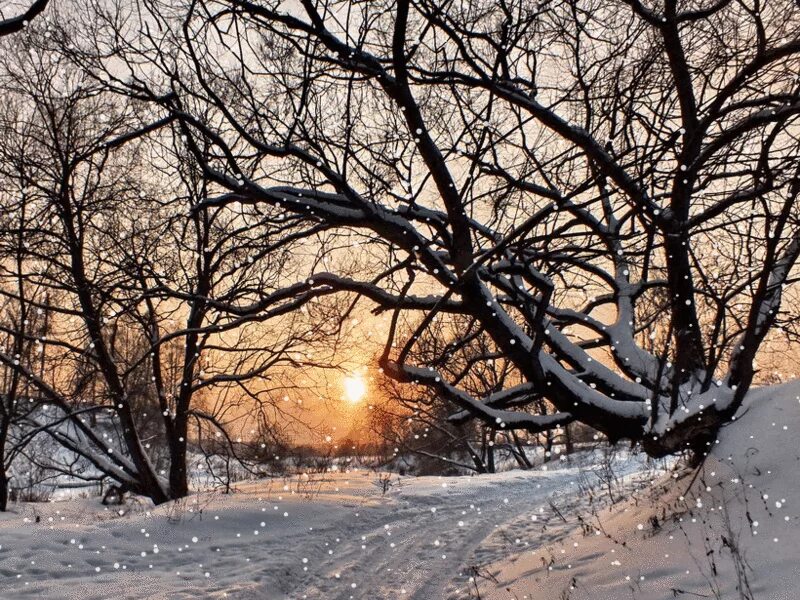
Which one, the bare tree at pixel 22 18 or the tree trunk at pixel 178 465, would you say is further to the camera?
the tree trunk at pixel 178 465

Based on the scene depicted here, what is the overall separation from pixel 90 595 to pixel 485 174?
6346 mm

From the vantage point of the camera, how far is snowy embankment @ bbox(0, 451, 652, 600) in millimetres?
5410

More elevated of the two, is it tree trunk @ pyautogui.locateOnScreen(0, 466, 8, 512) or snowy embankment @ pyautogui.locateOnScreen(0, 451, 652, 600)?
tree trunk @ pyautogui.locateOnScreen(0, 466, 8, 512)

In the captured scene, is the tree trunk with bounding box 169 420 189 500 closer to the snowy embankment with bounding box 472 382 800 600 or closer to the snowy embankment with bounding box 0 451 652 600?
the snowy embankment with bounding box 0 451 652 600

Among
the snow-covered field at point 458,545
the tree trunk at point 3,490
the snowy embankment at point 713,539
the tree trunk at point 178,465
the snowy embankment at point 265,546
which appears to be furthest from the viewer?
the tree trunk at point 178,465

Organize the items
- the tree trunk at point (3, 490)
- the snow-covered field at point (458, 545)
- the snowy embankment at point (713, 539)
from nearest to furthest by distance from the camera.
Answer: the snowy embankment at point (713, 539) → the snow-covered field at point (458, 545) → the tree trunk at point (3, 490)

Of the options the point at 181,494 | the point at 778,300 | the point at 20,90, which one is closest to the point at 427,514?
the point at 181,494

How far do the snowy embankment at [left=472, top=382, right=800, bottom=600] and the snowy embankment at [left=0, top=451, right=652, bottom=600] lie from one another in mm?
1301

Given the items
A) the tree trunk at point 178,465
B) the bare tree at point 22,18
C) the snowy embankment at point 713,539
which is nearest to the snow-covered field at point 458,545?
the snowy embankment at point 713,539

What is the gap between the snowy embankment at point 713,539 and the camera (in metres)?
3.37

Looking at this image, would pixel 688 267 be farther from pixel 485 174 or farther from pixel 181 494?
pixel 181 494

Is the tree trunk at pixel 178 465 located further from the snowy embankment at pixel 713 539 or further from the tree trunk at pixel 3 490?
the snowy embankment at pixel 713 539

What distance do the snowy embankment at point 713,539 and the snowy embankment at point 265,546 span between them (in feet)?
4.27

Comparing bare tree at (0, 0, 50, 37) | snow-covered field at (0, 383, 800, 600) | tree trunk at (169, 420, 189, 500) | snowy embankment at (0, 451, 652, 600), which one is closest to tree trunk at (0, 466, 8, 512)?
snowy embankment at (0, 451, 652, 600)
